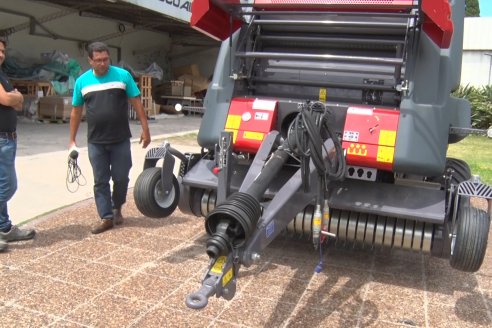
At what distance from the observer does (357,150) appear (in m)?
3.43

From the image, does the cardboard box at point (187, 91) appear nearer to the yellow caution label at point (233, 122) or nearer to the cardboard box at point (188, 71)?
the cardboard box at point (188, 71)

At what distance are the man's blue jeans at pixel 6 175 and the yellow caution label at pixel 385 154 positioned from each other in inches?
113

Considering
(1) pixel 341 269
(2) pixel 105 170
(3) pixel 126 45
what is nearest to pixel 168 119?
(3) pixel 126 45

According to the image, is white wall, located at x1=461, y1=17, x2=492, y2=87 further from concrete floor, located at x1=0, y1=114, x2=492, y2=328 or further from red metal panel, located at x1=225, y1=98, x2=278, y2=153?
red metal panel, located at x1=225, y1=98, x2=278, y2=153

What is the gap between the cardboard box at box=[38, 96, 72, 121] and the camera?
12594mm

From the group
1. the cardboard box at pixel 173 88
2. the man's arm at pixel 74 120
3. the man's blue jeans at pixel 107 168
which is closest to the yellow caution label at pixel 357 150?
the man's blue jeans at pixel 107 168

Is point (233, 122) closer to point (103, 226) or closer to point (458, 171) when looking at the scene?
point (103, 226)

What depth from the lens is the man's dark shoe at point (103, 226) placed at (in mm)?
4453

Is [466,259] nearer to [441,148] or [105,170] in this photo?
[441,148]

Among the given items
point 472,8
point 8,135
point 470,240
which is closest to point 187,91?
point 8,135

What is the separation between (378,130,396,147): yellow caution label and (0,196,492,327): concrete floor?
103 centimetres

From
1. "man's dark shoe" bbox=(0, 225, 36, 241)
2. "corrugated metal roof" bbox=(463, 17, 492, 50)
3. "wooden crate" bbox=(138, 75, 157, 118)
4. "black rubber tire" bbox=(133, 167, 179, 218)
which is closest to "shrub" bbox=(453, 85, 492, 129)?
"corrugated metal roof" bbox=(463, 17, 492, 50)

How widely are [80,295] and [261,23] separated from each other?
2411mm

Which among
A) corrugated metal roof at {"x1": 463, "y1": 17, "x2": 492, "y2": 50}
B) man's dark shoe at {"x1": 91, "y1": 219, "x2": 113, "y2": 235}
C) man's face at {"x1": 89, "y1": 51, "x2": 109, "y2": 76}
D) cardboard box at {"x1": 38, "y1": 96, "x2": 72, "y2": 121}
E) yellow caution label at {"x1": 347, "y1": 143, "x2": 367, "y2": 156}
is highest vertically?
corrugated metal roof at {"x1": 463, "y1": 17, "x2": 492, "y2": 50}
